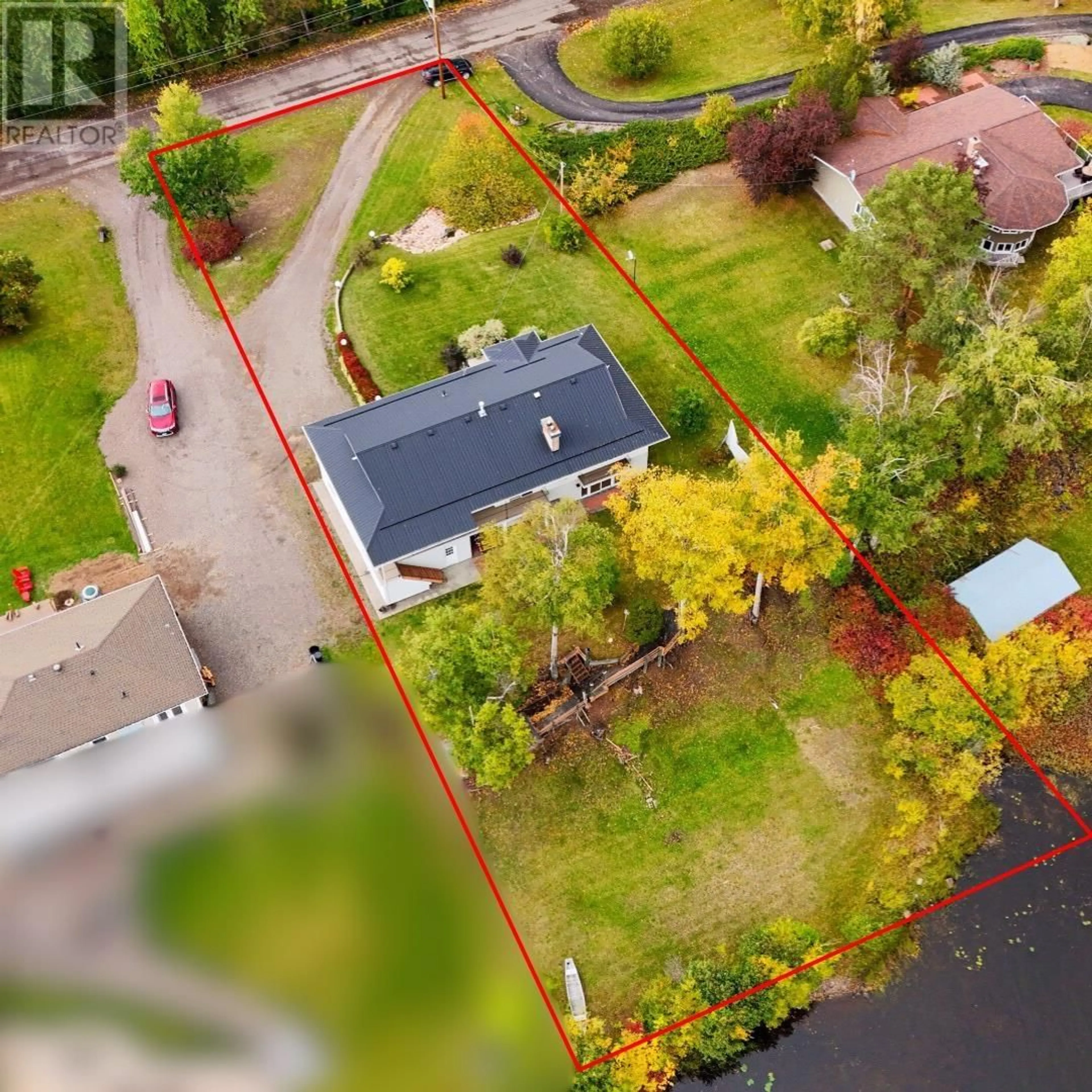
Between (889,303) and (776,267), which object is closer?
(889,303)

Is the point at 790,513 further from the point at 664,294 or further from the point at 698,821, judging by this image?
the point at 664,294

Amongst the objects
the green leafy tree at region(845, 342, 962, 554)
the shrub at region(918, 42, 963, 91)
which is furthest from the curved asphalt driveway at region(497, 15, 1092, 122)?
the green leafy tree at region(845, 342, 962, 554)

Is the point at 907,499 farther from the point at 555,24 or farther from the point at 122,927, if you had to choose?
the point at 555,24

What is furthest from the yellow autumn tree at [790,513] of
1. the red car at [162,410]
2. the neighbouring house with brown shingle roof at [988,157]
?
the red car at [162,410]

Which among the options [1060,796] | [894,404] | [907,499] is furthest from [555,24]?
[1060,796]

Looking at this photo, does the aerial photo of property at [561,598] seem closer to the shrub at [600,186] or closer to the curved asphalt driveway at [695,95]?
the shrub at [600,186]
